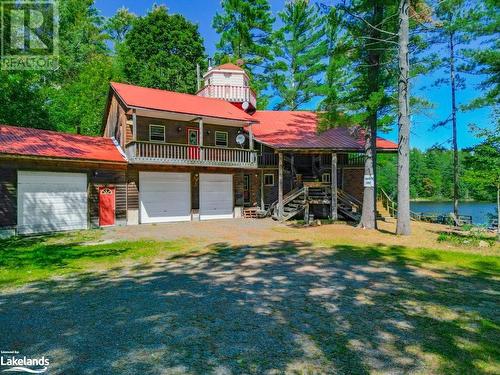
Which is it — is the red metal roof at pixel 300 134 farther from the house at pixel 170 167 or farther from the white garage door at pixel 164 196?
the white garage door at pixel 164 196

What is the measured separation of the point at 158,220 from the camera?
682 inches

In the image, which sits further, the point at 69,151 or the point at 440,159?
the point at 440,159

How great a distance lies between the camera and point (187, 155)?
17109mm

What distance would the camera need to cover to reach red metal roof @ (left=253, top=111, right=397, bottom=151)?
706 inches

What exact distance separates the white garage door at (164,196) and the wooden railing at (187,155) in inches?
58.9

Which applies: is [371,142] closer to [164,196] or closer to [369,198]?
[369,198]

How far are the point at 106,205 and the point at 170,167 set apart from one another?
4.09 meters

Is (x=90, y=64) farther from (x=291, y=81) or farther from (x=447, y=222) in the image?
(x=447, y=222)

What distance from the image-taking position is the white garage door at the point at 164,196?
16.9m

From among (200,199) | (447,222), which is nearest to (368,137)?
(447,222)

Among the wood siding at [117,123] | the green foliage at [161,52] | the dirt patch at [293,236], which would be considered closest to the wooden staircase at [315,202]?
the dirt patch at [293,236]

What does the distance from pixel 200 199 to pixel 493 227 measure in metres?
16.9

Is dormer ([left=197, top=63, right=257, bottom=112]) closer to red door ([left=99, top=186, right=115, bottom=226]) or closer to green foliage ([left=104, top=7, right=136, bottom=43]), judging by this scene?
red door ([left=99, top=186, right=115, bottom=226])

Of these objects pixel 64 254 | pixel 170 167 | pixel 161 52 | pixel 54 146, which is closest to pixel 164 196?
pixel 170 167
